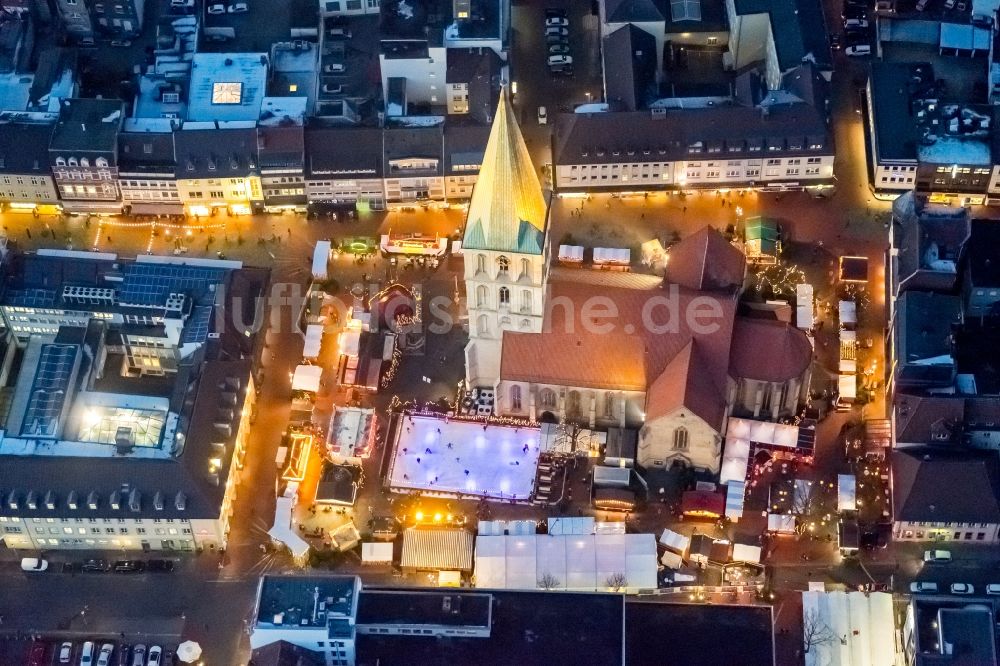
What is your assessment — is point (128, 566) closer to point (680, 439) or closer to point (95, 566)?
point (95, 566)

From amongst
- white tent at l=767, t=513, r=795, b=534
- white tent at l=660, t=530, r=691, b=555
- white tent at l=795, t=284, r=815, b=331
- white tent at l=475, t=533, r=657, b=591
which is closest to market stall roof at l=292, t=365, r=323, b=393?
white tent at l=475, t=533, r=657, b=591

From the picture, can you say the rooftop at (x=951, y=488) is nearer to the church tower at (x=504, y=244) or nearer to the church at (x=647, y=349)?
the church at (x=647, y=349)

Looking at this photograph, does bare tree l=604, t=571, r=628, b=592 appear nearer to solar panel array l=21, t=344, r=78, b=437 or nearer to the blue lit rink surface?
the blue lit rink surface

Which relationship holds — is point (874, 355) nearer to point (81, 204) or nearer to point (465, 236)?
point (465, 236)

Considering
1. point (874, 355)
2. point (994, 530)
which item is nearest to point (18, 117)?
point (874, 355)

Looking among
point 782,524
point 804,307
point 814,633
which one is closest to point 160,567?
point 782,524

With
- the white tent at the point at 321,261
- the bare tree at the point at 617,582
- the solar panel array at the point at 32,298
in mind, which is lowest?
the bare tree at the point at 617,582

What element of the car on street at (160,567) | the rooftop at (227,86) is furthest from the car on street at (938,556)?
the rooftop at (227,86)
